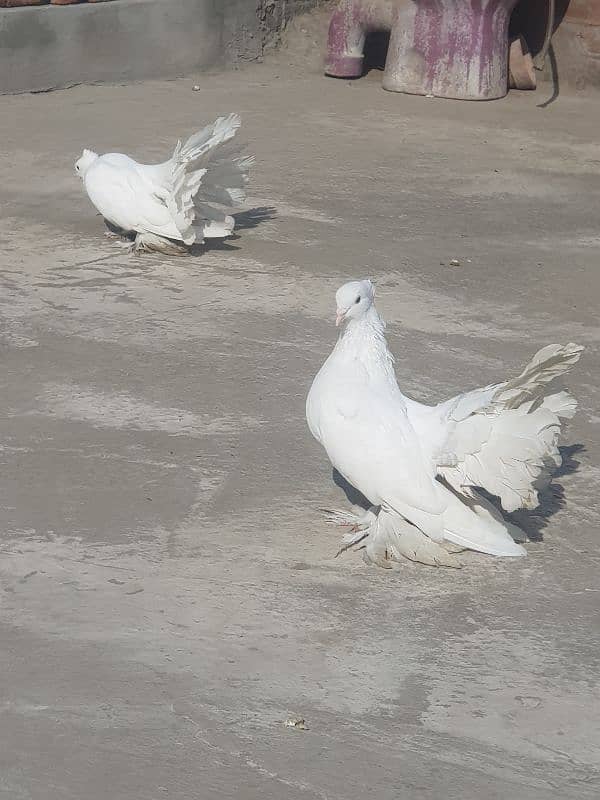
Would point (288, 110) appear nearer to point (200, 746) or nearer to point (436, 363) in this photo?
point (436, 363)

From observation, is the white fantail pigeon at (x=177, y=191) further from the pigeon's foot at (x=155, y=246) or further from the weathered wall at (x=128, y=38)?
the weathered wall at (x=128, y=38)

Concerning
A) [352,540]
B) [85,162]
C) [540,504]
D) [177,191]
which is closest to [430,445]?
[352,540]

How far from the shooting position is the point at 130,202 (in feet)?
21.5

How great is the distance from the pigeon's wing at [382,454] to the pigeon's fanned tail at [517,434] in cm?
14

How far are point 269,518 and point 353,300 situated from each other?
0.77 m

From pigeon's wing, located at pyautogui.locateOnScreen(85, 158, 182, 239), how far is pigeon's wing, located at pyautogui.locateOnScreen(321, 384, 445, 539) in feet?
8.66

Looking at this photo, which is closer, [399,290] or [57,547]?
[57,547]

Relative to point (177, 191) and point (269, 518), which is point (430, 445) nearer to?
point (269, 518)

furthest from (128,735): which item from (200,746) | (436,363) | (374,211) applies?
(374,211)

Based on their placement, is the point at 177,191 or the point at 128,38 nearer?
the point at 177,191

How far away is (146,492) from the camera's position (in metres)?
4.50

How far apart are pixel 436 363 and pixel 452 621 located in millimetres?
1951

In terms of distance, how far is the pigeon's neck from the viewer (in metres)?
4.26

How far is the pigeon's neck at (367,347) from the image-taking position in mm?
4262
